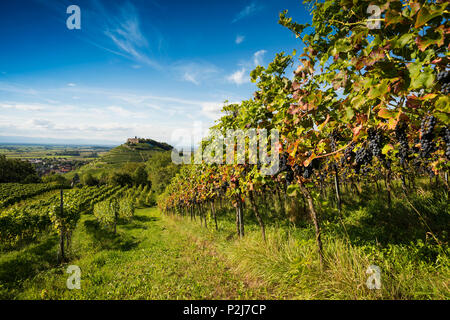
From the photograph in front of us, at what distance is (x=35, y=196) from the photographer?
45188 millimetres

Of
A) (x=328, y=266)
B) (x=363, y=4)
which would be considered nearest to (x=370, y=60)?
(x=363, y=4)

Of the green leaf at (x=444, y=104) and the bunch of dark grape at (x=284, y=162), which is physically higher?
the green leaf at (x=444, y=104)

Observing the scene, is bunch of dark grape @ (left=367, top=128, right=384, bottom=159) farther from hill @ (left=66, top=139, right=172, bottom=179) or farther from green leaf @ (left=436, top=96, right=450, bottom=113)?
hill @ (left=66, top=139, right=172, bottom=179)

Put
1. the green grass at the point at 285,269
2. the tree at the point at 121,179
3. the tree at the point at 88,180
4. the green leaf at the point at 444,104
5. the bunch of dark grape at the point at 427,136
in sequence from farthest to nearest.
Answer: the tree at the point at 88,180 → the tree at the point at 121,179 → the green grass at the point at 285,269 → the bunch of dark grape at the point at 427,136 → the green leaf at the point at 444,104

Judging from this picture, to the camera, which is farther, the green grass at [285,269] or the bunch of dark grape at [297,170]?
the bunch of dark grape at [297,170]

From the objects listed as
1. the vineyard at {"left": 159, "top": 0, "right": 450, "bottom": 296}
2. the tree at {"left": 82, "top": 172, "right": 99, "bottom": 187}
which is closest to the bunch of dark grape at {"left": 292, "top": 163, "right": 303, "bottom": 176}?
the vineyard at {"left": 159, "top": 0, "right": 450, "bottom": 296}

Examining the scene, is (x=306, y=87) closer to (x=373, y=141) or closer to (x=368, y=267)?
(x=373, y=141)

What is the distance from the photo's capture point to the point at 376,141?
6.72ft

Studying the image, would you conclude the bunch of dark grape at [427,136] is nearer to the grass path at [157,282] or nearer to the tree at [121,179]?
the grass path at [157,282]

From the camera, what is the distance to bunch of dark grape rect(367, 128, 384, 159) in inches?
80.3

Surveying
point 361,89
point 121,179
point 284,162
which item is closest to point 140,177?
point 121,179

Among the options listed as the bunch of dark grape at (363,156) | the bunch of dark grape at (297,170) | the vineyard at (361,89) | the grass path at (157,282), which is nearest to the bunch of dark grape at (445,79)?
the vineyard at (361,89)

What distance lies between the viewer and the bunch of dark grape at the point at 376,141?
6.69 ft
